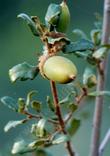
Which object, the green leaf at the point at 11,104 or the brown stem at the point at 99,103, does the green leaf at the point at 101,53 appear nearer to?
the brown stem at the point at 99,103

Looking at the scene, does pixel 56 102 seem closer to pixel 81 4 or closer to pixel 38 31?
pixel 38 31

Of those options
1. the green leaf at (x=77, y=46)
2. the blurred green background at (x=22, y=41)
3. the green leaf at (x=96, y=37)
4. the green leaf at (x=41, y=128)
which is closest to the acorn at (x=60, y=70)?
the green leaf at (x=77, y=46)

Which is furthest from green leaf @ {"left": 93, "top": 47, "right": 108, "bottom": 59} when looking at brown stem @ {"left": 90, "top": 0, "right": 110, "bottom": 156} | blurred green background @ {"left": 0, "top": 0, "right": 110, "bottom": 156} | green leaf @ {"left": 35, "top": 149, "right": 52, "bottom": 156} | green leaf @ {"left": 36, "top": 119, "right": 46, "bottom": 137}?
blurred green background @ {"left": 0, "top": 0, "right": 110, "bottom": 156}

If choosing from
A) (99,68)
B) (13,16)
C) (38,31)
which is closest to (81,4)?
(13,16)

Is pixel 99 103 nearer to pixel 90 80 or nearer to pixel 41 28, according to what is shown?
pixel 90 80

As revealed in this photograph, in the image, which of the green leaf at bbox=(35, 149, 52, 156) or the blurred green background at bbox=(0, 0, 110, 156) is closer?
the green leaf at bbox=(35, 149, 52, 156)

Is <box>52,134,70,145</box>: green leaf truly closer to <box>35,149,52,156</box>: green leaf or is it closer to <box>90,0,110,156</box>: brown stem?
<box>90,0,110,156</box>: brown stem

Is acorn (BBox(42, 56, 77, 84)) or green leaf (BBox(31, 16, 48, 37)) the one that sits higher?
green leaf (BBox(31, 16, 48, 37))
